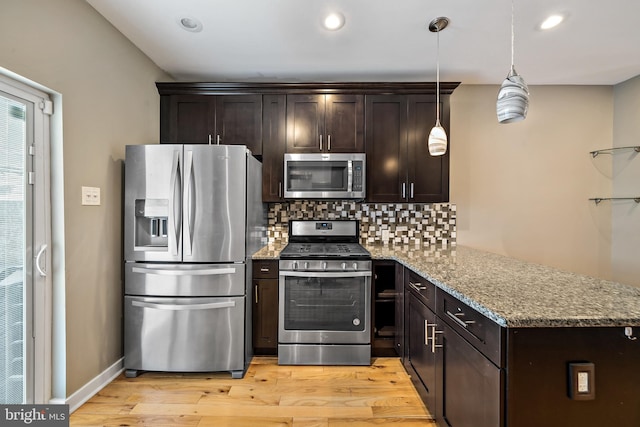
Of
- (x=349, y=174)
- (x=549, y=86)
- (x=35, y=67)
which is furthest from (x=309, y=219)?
(x=549, y=86)

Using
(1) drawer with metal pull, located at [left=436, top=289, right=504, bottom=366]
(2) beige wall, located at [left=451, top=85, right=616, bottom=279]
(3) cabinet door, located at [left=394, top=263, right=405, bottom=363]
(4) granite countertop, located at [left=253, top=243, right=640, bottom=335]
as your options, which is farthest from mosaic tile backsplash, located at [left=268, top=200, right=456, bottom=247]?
(1) drawer with metal pull, located at [left=436, top=289, right=504, bottom=366]

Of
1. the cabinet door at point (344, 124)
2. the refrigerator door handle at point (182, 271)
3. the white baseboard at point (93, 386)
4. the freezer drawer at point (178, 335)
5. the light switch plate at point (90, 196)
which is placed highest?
the cabinet door at point (344, 124)

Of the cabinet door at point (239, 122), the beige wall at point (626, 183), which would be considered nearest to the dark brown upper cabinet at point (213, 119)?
the cabinet door at point (239, 122)

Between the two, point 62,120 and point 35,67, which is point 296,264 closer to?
point 62,120

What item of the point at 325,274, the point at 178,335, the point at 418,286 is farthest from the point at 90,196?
the point at 418,286

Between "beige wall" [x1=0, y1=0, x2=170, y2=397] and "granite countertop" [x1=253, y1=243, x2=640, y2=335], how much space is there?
→ 2.17m

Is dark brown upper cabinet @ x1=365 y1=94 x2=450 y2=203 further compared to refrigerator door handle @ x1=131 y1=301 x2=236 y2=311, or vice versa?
dark brown upper cabinet @ x1=365 y1=94 x2=450 y2=203

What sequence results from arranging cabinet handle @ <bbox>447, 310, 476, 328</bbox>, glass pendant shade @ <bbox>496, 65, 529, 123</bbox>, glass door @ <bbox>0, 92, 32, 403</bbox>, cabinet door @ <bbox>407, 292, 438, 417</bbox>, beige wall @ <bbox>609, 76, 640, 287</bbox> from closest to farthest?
1. cabinet handle @ <bbox>447, 310, 476, 328</bbox>
2. glass pendant shade @ <bbox>496, 65, 529, 123</bbox>
3. glass door @ <bbox>0, 92, 32, 403</bbox>
4. cabinet door @ <bbox>407, 292, 438, 417</bbox>
5. beige wall @ <bbox>609, 76, 640, 287</bbox>

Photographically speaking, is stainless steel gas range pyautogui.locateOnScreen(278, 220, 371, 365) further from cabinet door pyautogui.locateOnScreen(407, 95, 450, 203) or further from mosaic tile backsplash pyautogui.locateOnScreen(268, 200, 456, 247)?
cabinet door pyautogui.locateOnScreen(407, 95, 450, 203)

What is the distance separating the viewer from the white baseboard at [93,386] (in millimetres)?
1820

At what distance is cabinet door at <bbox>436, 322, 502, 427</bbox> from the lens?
3.50ft

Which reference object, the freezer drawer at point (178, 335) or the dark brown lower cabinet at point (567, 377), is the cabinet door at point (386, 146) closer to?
the freezer drawer at point (178, 335)

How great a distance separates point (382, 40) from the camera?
7.45 ft

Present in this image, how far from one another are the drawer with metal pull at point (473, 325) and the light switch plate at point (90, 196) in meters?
2.27
